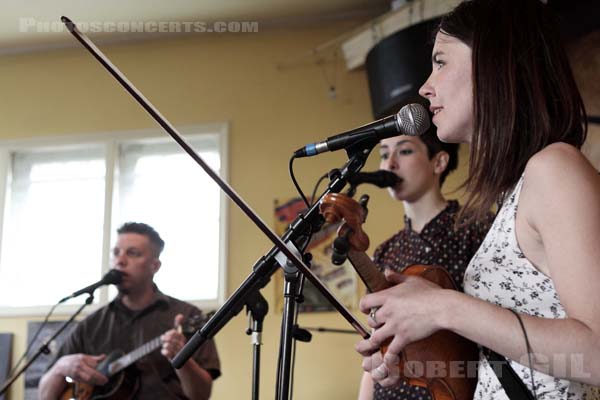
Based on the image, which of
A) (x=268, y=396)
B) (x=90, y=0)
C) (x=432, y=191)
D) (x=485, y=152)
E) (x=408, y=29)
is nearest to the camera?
(x=485, y=152)

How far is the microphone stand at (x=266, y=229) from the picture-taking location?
3.57 ft

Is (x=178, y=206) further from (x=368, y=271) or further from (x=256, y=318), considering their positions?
(x=368, y=271)

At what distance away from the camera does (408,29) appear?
318cm

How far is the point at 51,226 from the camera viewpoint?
3.98 m

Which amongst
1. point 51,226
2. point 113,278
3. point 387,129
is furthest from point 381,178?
point 51,226

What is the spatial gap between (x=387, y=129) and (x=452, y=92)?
0.42 ft

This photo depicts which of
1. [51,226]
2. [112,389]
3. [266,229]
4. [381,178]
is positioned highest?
[51,226]

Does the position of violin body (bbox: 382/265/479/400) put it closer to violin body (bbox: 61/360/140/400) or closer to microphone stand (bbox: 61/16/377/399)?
microphone stand (bbox: 61/16/377/399)

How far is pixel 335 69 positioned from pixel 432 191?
1.83m

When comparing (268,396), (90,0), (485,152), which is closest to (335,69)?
(90,0)

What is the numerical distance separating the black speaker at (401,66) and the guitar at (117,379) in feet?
4.61

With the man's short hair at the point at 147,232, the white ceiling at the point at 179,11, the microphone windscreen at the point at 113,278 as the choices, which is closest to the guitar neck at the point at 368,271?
the microphone windscreen at the point at 113,278

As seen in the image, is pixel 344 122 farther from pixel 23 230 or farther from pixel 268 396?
pixel 23 230

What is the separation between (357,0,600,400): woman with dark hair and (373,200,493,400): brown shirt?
70 centimetres
